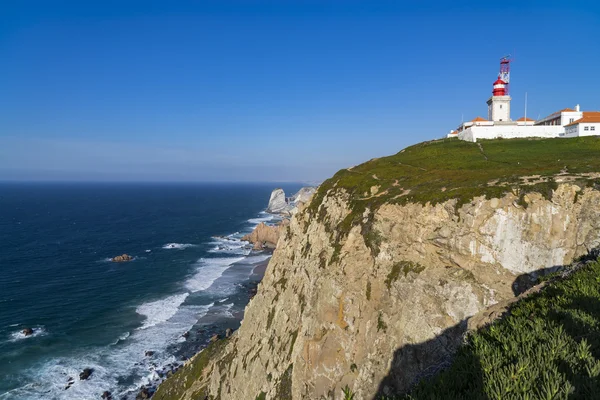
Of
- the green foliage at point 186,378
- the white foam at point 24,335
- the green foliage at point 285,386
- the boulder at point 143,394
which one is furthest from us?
the white foam at point 24,335

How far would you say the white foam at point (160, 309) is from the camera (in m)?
61.4

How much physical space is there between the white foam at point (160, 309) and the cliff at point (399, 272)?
70.2 ft

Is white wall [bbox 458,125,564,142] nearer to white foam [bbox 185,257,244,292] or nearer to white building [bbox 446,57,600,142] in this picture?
white building [bbox 446,57,600,142]

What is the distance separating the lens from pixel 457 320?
85.5ft

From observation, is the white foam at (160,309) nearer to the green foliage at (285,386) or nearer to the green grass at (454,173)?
the green foliage at (285,386)

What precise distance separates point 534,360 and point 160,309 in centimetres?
6795

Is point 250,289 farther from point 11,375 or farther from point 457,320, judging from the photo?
point 457,320

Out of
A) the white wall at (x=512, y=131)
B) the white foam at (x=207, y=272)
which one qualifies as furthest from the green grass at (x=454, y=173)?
the white foam at (x=207, y=272)

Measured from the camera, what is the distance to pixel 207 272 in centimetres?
8725

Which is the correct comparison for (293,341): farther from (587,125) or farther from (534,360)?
(587,125)

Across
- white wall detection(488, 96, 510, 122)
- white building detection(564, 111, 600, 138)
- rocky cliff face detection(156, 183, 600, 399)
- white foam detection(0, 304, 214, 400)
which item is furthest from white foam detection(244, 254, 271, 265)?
white building detection(564, 111, 600, 138)

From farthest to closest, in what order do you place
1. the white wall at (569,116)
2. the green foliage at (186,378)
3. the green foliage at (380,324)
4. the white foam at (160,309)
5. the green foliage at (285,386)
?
1. the white foam at (160,309)
2. the white wall at (569,116)
3. the green foliage at (186,378)
4. the green foliage at (285,386)
5. the green foliage at (380,324)

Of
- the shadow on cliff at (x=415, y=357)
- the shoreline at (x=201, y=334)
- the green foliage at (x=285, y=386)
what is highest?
the shadow on cliff at (x=415, y=357)

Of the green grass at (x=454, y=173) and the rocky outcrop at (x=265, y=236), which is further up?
the green grass at (x=454, y=173)
